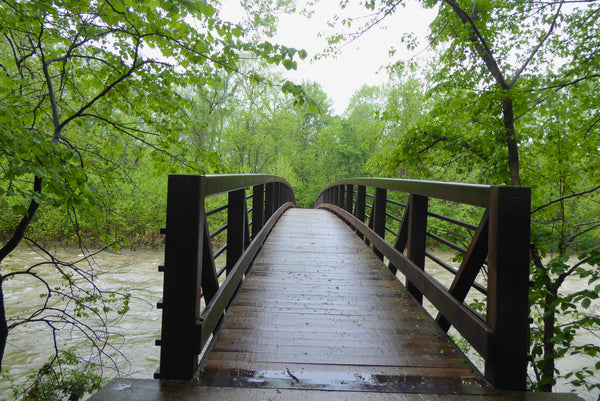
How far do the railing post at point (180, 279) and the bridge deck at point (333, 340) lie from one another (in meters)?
0.19

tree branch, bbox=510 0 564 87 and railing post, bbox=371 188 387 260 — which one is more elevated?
tree branch, bbox=510 0 564 87

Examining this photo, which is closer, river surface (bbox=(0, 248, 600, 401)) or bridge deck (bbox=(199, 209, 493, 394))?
bridge deck (bbox=(199, 209, 493, 394))

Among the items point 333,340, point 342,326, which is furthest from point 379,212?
point 333,340

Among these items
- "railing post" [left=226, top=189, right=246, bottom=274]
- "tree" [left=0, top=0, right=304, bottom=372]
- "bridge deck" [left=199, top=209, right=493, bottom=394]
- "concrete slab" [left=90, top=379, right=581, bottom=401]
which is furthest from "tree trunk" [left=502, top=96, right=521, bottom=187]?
"concrete slab" [left=90, top=379, right=581, bottom=401]

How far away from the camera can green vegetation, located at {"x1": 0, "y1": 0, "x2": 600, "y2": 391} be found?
332 cm

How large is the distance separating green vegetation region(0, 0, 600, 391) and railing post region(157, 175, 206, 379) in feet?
5.36

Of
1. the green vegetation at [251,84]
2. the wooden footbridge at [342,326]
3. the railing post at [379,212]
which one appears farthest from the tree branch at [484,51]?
the wooden footbridge at [342,326]

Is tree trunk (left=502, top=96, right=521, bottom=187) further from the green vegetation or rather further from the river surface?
the river surface

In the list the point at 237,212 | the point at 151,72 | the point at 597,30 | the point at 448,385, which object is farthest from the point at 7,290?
the point at 597,30

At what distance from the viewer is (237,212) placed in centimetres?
334

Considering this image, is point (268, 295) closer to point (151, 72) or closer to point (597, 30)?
point (151, 72)

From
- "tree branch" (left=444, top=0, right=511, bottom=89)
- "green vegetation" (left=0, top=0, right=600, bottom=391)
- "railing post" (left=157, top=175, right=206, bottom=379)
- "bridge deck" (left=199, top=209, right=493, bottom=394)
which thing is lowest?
"bridge deck" (left=199, top=209, right=493, bottom=394)

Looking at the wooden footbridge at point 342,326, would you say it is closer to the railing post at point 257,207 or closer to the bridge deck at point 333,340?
the bridge deck at point 333,340

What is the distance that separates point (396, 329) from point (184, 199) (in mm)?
1818
